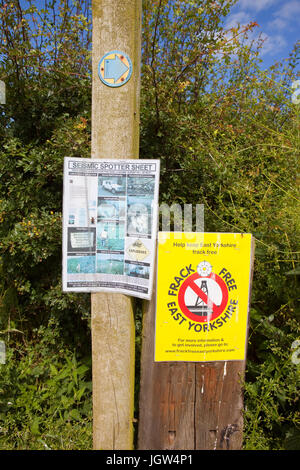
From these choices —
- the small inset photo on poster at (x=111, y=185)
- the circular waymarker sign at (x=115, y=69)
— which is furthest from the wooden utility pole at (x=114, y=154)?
the small inset photo on poster at (x=111, y=185)

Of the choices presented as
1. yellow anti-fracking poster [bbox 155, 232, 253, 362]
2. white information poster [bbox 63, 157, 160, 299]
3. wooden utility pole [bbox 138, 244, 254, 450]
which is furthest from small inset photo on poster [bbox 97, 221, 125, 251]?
wooden utility pole [bbox 138, 244, 254, 450]

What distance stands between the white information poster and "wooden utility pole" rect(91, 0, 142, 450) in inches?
3.6

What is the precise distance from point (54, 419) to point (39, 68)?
2.74m

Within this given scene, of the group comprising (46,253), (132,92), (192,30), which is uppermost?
(192,30)

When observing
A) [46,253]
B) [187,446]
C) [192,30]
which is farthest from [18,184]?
[187,446]

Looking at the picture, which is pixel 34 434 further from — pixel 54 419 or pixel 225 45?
pixel 225 45

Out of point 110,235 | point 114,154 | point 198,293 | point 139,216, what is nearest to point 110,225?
Answer: point 110,235

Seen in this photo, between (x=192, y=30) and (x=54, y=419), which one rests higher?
(x=192, y=30)

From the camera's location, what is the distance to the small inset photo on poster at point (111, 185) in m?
1.81

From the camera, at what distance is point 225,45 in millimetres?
2666

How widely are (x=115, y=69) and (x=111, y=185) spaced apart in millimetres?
611

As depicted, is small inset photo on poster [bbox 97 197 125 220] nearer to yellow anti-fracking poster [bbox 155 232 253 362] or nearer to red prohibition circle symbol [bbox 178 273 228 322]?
yellow anti-fracking poster [bbox 155 232 253 362]

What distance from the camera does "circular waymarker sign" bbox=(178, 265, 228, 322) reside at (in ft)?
6.06

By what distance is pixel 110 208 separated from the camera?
6.01ft
